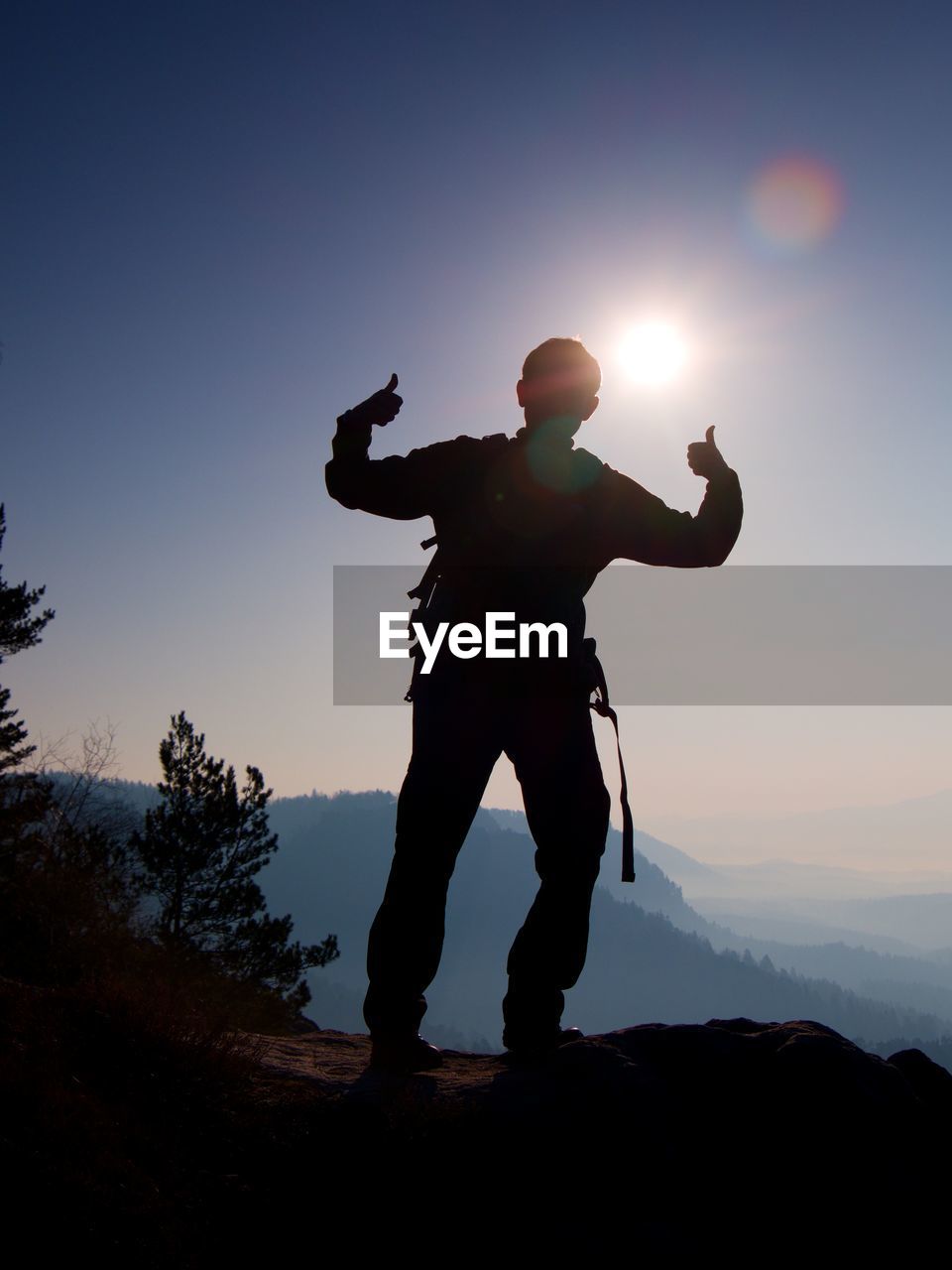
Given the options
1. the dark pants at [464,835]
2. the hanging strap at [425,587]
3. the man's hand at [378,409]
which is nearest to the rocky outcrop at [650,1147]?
the dark pants at [464,835]

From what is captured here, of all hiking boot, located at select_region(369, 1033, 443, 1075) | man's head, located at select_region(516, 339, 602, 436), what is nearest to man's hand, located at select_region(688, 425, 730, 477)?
man's head, located at select_region(516, 339, 602, 436)

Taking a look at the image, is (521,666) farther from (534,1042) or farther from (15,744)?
(15,744)

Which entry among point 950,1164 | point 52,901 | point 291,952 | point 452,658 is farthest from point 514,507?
point 291,952

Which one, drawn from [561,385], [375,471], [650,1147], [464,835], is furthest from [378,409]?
[650,1147]

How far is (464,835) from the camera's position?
375 cm

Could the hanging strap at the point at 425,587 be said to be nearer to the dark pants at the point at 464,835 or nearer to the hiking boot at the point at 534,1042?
the dark pants at the point at 464,835

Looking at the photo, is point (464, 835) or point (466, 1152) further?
point (464, 835)

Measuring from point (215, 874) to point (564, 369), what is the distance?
25.0 meters

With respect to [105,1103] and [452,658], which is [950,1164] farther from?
[105,1103]

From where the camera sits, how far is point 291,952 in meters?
24.4

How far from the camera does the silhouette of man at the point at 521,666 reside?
3.72m

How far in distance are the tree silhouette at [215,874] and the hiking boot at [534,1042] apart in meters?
21.8

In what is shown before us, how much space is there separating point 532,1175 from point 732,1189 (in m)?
0.73

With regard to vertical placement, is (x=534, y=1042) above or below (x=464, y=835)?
below
